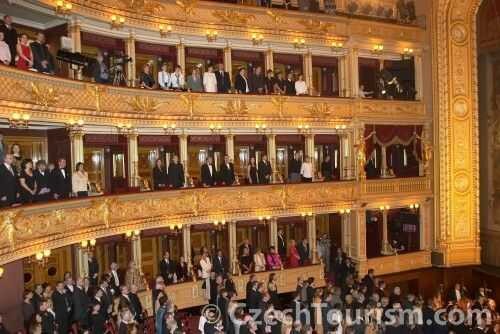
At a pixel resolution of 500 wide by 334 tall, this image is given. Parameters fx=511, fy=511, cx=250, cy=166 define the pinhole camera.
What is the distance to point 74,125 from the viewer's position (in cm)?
1273

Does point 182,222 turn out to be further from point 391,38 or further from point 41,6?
point 391,38

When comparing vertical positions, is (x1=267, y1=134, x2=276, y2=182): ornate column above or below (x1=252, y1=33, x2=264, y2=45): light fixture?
below

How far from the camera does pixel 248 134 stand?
60.1 feet

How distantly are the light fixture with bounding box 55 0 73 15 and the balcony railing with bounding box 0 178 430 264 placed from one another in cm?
457

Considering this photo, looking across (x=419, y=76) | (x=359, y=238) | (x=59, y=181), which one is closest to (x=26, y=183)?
(x=59, y=181)

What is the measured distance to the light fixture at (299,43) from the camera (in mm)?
18189

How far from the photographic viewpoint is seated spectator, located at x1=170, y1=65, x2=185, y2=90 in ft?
50.7

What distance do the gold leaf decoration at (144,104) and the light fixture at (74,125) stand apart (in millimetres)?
1792

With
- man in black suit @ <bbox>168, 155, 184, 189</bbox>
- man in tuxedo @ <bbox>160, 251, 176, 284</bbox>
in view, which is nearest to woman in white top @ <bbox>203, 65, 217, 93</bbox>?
man in black suit @ <bbox>168, 155, 184, 189</bbox>

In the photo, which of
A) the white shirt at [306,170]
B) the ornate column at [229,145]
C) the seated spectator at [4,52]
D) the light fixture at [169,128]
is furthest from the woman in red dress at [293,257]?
the seated spectator at [4,52]

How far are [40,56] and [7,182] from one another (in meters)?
3.22

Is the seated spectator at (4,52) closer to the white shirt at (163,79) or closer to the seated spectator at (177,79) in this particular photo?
the white shirt at (163,79)

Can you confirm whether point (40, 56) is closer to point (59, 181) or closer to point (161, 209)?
point (59, 181)

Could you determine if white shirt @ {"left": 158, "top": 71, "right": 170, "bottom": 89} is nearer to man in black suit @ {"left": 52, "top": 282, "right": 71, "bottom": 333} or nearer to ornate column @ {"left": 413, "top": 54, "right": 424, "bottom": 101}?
man in black suit @ {"left": 52, "top": 282, "right": 71, "bottom": 333}
